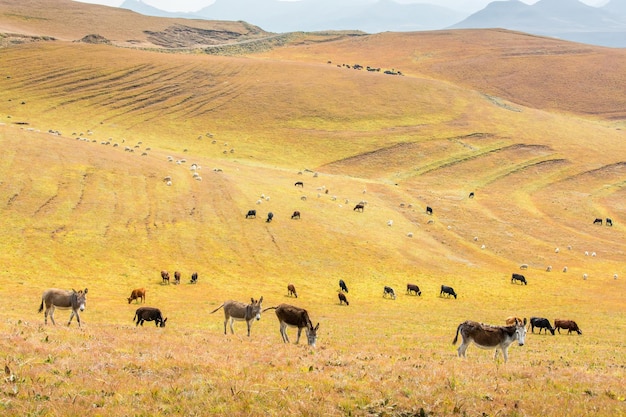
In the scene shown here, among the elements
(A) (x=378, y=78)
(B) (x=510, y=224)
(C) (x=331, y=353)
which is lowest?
(B) (x=510, y=224)

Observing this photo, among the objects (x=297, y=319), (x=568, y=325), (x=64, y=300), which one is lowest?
(x=568, y=325)

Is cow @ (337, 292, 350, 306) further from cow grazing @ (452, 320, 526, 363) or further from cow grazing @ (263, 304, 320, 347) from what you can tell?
cow grazing @ (452, 320, 526, 363)

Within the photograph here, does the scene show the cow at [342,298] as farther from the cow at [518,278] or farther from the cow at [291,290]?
the cow at [518,278]

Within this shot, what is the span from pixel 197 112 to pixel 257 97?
1916cm

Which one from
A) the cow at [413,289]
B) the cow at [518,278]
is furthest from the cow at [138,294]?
the cow at [518,278]

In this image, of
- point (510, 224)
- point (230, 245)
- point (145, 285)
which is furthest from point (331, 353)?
point (510, 224)

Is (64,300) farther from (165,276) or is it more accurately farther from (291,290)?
A: (291,290)

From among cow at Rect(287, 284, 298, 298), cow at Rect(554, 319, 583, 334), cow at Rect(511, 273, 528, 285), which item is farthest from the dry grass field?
cow at Rect(554, 319, 583, 334)

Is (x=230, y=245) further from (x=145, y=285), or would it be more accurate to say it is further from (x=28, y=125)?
(x=28, y=125)

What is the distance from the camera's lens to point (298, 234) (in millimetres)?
63719

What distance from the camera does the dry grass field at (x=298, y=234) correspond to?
16.9 metres

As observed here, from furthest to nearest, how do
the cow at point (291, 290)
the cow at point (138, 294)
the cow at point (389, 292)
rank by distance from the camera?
the cow at point (389, 292)
the cow at point (291, 290)
the cow at point (138, 294)

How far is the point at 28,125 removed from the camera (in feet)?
379

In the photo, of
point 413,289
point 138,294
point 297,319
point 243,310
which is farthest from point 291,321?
point 413,289
